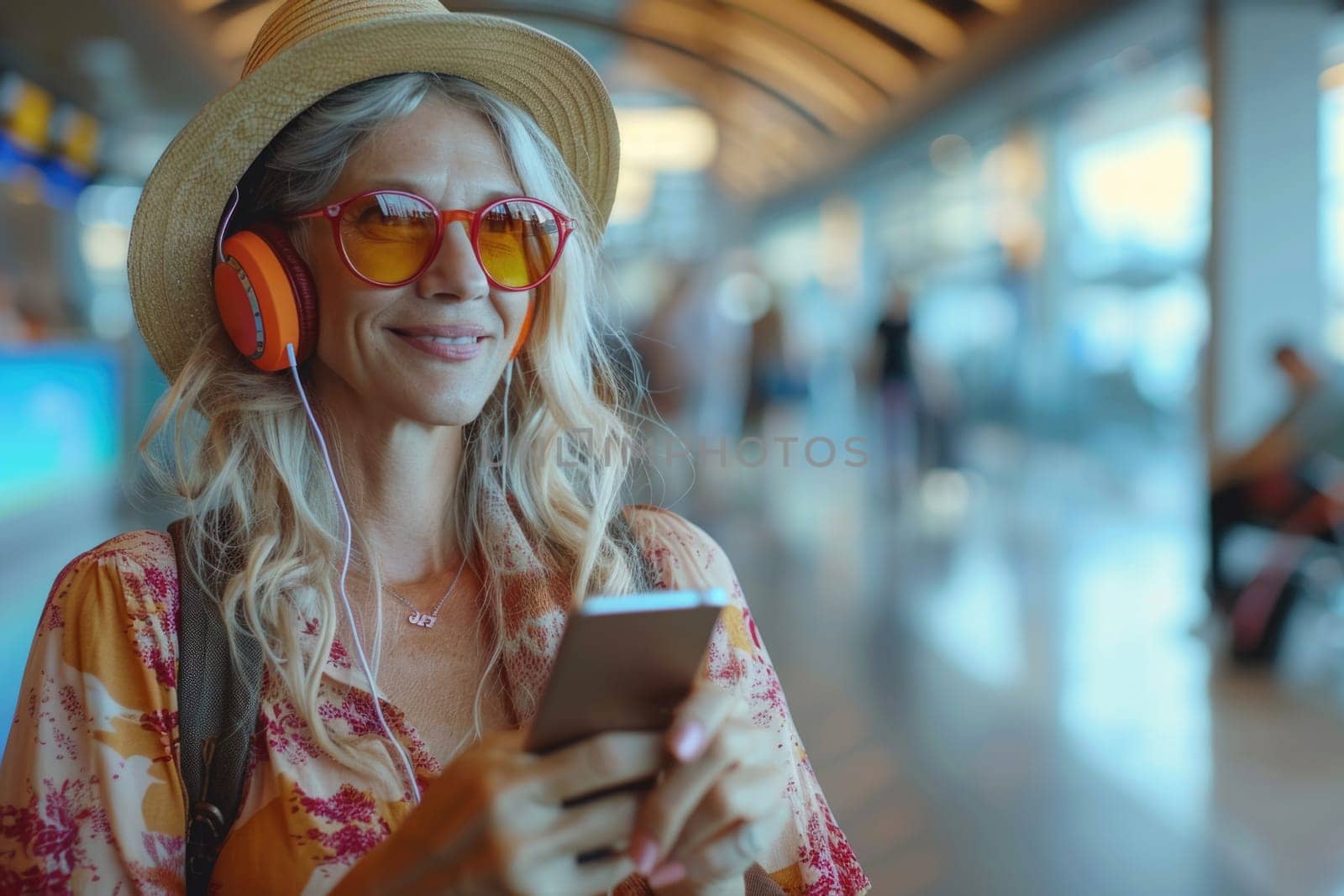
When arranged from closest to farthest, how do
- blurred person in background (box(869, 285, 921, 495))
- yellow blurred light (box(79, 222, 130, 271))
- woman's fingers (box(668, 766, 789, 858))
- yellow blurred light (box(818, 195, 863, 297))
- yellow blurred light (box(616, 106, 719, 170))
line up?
woman's fingers (box(668, 766, 789, 858)), yellow blurred light (box(616, 106, 719, 170)), blurred person in background (box(869, 285, 921, 495)), yellow blurred light (box(79, 222, 130, 271)), yellow blurred light (box(818, 195, 863, 297))

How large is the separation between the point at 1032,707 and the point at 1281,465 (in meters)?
1.77

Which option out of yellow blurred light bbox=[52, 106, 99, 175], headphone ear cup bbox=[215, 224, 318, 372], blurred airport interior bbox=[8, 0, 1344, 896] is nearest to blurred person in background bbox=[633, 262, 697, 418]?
blurred airport interior bbox=[8, 0, 1344, 896]

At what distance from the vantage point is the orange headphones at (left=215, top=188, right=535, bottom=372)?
1.21 metres

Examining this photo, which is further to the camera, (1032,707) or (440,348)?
(1032,707)

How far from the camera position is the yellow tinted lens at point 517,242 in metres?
1.23

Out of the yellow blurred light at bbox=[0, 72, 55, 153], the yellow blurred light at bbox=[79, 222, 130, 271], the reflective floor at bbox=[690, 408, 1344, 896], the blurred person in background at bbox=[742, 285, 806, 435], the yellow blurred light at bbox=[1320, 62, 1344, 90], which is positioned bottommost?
the reflective floor at bbox=[690, 408, 1344, 896]

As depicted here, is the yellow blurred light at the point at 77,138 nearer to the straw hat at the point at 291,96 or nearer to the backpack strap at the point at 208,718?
the straw hat at the point at 291,96

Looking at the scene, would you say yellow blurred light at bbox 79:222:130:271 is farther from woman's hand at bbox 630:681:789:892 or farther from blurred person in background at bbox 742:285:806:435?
woman's hand at bbox 630:681:789:892

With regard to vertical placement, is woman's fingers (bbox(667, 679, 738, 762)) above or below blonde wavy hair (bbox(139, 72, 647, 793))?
below

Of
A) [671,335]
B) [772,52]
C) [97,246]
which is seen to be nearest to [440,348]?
[671,335]

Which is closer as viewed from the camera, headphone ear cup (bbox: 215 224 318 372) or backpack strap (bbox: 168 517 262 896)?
backpack strap (bbox: 168 517 262 896)

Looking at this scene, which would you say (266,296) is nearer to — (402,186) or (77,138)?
(402,186)

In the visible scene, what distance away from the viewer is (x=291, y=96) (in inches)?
48.1

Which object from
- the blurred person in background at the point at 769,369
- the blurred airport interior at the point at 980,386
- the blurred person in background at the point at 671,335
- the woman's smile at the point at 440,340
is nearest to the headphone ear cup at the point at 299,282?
the woman's smile at the point at 440,340
